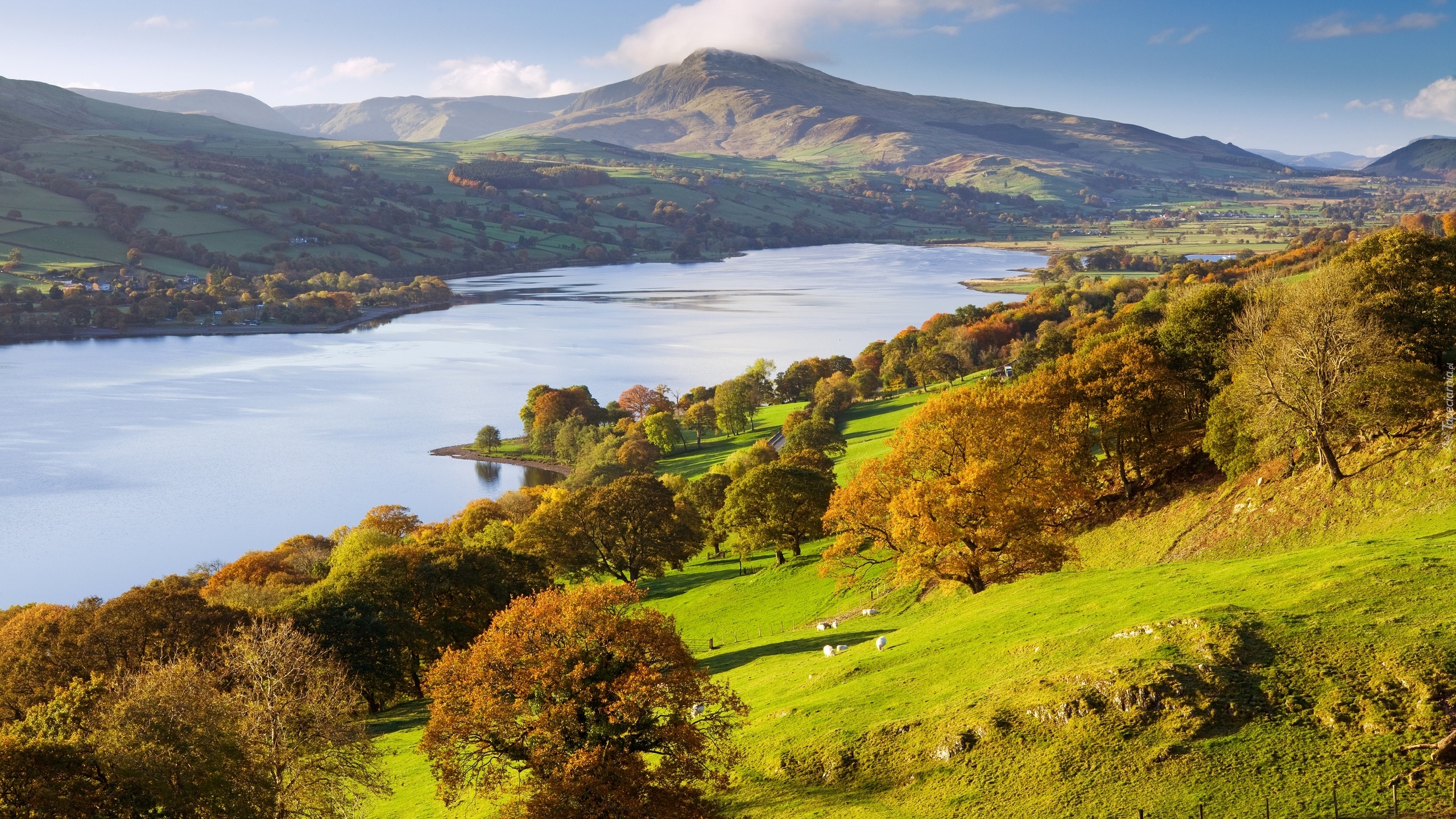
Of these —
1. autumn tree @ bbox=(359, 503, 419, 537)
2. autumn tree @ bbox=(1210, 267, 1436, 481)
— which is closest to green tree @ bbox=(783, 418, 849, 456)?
autumn tree @ bbox=(359, 503, 419, 537)

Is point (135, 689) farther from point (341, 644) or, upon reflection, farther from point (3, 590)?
point (3, 590)

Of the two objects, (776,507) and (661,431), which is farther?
(661,431)

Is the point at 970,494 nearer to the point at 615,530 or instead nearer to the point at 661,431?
the point at 615,530

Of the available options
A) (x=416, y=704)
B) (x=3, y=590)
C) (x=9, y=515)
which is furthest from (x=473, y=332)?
(x=416, y=704)

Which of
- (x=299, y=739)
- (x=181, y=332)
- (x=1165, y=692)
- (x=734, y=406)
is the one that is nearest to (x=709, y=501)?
(x=734, y=406)

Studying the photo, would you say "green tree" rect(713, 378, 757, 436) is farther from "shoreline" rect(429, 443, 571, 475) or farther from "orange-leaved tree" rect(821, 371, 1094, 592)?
"orange-leaved tree" rect(821, 371, 1094, 592)
